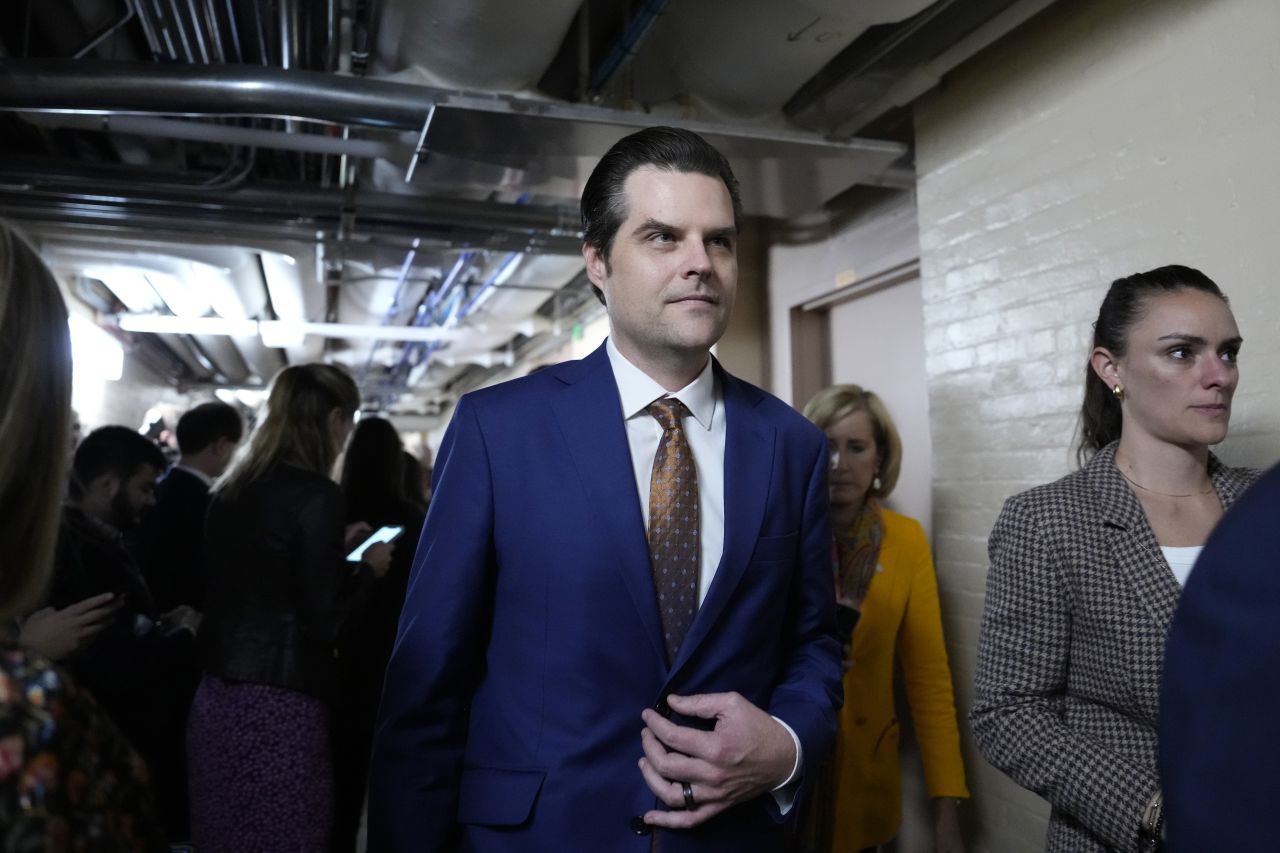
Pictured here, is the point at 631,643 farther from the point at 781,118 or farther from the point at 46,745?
the point at 781,118

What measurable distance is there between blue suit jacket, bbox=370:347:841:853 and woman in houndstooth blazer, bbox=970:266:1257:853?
0.40m

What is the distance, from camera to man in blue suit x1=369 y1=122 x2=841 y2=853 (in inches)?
48.5

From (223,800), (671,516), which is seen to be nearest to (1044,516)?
(671,516)

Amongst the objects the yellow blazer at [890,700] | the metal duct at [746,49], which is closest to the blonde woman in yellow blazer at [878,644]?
the yellow blazer at [890,700]

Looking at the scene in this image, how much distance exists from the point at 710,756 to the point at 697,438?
0.50 m

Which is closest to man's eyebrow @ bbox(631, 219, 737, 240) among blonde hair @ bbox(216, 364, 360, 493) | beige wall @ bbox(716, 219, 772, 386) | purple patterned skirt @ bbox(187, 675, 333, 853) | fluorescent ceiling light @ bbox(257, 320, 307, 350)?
blonde hair @ bbox(216, 364, 360, 493)

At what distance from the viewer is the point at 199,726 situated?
2381mm

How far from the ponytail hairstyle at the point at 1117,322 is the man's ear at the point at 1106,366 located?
11mm

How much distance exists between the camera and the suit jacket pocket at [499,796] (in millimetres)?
1226

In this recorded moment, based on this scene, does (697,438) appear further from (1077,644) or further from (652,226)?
(1077,644)

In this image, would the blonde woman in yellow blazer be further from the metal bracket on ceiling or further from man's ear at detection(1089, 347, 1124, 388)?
the metal bracket on ceiling

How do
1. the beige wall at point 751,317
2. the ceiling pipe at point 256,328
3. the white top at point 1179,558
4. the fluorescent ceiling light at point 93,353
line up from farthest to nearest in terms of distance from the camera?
the fluorescent ceiling light at point 93,353 → the ceiling pipe at point 256,328 → the beige wall at point 751,317 → the white top at point 1179,558

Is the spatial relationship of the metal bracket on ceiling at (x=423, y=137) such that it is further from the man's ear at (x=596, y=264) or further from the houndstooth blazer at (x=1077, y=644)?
the houndstooth blazer at (x=1077, y=644)

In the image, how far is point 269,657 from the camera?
237 cm
